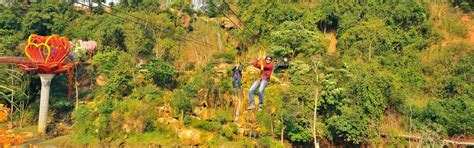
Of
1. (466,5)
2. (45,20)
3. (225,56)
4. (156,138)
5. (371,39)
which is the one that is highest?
(466,5)

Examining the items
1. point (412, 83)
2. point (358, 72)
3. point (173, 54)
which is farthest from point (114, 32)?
point (412, 83)

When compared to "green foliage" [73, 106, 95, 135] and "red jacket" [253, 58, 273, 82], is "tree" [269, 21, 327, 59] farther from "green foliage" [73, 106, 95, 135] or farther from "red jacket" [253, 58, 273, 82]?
"red jacket" [253, 58, 273, 82]

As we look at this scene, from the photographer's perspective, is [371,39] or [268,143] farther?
[371,39]

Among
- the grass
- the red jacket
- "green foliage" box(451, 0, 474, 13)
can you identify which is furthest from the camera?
"green foliage" box(451, 0, 474, 13)

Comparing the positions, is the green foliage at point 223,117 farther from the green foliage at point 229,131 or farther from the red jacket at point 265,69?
the red jacket at point 265,69

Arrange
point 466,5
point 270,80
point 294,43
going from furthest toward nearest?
1. point 466,5
2. point 294,43
3. point 270,80

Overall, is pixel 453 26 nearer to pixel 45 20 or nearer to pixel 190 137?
pixel 190 137

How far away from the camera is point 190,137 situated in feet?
68.6

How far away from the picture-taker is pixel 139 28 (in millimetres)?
28859

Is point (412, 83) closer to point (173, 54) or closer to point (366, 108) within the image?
point (366, 108)

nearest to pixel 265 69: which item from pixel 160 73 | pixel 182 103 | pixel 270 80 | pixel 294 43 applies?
pixel 270 80

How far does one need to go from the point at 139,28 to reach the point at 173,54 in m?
3.31

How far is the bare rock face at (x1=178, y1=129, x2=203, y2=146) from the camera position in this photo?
68.0ft

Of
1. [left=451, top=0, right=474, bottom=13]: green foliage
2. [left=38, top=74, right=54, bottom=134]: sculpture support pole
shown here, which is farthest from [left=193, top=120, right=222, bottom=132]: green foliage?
[left=451, top=0, right=474, bottom=13]: green foliage
